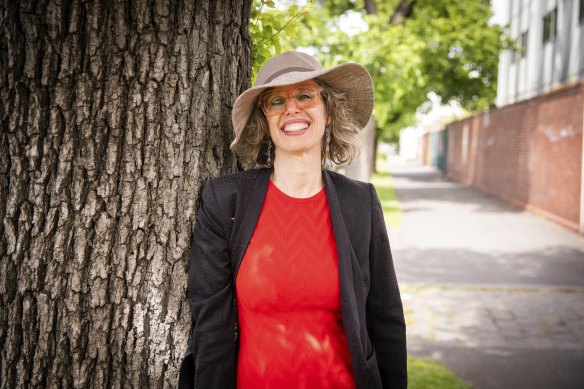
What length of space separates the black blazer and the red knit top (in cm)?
5

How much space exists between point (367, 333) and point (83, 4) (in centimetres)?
162

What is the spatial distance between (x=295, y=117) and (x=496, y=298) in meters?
5.67

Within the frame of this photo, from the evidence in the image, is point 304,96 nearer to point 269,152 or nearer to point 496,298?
point 269,152

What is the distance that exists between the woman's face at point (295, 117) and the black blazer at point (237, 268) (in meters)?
0.14

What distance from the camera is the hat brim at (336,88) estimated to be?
2.11m

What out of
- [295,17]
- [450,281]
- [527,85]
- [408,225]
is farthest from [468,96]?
[295,17]

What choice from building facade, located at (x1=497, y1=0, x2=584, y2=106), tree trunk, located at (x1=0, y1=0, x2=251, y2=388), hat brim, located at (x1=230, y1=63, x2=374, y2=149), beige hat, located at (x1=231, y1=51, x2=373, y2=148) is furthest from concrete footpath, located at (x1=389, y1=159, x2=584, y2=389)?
building facade, located at (x1=497, y1=0, x2=584, y2=106)

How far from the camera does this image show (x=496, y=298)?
705cm

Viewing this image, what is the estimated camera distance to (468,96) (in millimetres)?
27453

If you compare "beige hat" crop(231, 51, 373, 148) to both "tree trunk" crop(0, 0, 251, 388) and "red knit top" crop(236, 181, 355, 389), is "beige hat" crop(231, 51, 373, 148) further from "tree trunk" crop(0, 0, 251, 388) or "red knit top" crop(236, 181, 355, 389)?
"red knit top" crop(236, 181, 355, 389)

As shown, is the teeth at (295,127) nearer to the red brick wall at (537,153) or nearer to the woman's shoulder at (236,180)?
the woman's shoulder at (236,180)

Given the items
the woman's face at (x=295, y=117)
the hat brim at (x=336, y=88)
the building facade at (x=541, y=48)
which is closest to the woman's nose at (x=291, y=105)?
the woman's face at (x=295, y=117)

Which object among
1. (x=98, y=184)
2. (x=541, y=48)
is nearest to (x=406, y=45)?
(x=98, y=184)

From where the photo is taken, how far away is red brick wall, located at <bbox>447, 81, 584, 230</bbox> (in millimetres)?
12203
